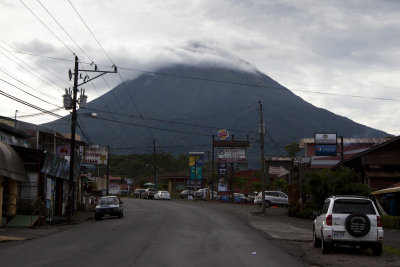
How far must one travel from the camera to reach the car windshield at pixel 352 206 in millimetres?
15344

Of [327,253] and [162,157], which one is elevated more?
[162,157]

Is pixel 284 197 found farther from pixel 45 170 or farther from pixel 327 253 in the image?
pixel 327 253

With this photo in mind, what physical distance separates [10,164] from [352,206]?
16.9 meters

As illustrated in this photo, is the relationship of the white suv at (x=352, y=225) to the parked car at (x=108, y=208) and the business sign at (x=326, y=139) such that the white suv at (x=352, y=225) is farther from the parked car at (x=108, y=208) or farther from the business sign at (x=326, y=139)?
the business sign at (x=326, y=139)

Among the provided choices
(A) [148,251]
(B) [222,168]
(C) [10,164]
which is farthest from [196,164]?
(A) [148,251]

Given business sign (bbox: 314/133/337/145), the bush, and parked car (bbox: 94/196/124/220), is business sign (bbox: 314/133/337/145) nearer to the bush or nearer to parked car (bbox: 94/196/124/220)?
the bush

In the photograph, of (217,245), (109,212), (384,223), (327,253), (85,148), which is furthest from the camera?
(85,148)

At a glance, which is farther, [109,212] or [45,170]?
[109,212]

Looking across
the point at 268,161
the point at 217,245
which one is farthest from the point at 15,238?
the point at 268,161

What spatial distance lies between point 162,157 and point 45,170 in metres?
104

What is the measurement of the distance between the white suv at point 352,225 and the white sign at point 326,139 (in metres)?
41.1

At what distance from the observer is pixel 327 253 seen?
1559 centimetres

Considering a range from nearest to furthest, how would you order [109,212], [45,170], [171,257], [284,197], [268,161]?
[171,257], [45,170], [109,212], [284,197], [268,161]

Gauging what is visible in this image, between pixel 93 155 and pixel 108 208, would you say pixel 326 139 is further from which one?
pixel 108 208
